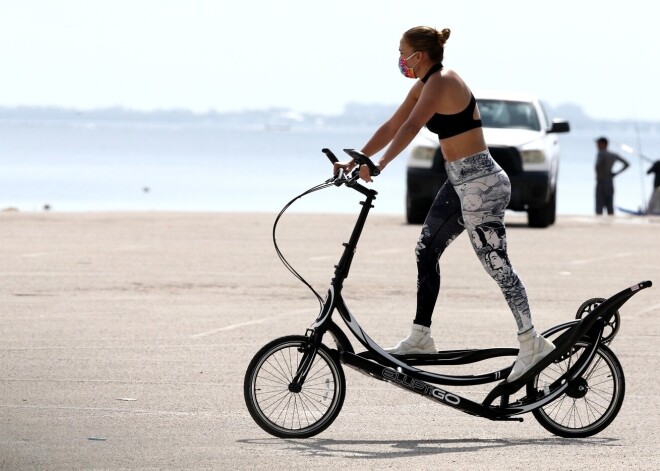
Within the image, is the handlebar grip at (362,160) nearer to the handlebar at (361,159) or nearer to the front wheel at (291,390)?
the handlebar at (361,159)

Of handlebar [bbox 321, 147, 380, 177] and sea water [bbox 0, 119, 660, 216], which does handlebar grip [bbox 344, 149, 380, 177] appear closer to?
handlebar [bbox 321, 147, 380, 177]

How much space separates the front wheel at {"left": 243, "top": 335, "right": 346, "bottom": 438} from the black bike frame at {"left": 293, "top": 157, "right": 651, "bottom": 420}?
0.08 metres

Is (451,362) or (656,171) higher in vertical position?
(451,362)

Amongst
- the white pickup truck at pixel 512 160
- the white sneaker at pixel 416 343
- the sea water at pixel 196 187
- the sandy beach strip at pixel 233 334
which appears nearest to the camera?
the sandy beach strip at pixel 233 334

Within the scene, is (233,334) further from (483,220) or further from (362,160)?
(362,160)

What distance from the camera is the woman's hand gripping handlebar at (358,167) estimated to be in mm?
7828

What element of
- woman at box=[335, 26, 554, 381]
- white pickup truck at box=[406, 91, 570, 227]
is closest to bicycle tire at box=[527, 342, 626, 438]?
woman at box=[335, 26, 554, 381]

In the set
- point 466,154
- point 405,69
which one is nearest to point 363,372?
point 466,154

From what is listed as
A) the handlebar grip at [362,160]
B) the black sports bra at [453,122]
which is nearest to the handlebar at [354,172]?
the handlebar grip at [362,160]

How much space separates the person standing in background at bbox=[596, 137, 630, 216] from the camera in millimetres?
30594

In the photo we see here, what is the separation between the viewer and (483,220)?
8.22 meters

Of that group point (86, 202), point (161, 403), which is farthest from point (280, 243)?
point (86, 202)

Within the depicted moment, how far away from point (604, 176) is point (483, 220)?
22.8 meters

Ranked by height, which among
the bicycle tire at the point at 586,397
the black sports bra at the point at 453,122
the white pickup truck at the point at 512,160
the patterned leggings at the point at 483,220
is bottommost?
the white pickup truck at the point at 512,160
